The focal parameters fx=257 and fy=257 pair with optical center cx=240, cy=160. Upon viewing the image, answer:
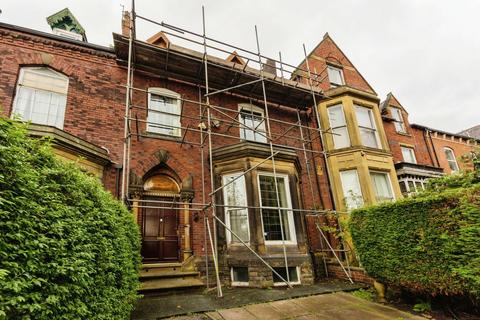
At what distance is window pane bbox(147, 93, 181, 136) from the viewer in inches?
359

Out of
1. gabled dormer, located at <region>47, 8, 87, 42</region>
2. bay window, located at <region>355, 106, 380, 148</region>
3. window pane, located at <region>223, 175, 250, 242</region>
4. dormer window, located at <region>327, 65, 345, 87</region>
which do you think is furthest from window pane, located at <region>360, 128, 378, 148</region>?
gabled dormer, located at <region>47, 8, 87, 42</region>

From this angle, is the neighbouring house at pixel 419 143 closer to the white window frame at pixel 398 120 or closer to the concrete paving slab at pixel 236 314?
the white window frame at pixel 398 120

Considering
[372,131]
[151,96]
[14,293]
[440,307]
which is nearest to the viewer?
[14,293]

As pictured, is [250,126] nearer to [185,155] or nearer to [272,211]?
A: [185,155]

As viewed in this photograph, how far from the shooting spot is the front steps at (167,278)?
→ 6595 mm

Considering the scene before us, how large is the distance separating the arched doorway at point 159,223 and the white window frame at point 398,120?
14.9m

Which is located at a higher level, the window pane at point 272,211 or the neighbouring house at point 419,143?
the neighbouring house at point 419,143

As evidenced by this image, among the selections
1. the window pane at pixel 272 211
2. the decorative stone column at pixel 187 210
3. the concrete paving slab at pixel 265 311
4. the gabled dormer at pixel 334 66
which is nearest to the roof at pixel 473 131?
the gabled dormer at pixel 334 66

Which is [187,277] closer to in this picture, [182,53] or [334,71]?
[182,53]

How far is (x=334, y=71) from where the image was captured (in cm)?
1413

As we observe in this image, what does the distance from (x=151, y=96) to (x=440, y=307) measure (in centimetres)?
993

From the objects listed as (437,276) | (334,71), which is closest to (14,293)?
(437,276)

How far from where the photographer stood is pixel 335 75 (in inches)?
553

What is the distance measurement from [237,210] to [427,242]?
5060 mm
